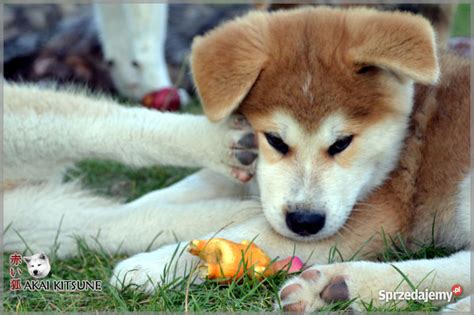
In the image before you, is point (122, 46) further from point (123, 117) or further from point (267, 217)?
point (267, 217)

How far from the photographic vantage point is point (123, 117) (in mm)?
4258

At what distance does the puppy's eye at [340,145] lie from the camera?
141 inches

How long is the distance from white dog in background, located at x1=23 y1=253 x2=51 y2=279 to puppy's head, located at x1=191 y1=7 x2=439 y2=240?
1060 mm

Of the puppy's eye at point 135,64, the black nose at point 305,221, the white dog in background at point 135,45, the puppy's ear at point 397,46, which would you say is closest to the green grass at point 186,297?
the black nose at point 305,221

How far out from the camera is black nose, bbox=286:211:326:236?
3.43 m

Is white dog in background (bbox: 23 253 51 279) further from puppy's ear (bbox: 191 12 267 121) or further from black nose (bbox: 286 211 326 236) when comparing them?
black nose (bbox: 286 211 326 236)

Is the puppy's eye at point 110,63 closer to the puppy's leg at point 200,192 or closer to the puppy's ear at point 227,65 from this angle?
the puppy's leg at point 200,192

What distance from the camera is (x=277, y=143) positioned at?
144 inches

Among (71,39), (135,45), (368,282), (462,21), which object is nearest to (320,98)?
(368,282)

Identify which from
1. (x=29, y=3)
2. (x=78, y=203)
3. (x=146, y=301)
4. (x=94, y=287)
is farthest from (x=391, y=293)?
(x=29, y=3)

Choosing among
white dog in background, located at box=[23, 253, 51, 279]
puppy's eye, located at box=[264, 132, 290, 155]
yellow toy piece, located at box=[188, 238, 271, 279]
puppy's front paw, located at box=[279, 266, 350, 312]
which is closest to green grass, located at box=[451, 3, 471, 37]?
puppy's eye, located at box=[264, 132, 290, 155]

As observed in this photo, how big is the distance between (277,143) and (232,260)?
1.91 ft

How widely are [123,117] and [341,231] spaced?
4.47 feet

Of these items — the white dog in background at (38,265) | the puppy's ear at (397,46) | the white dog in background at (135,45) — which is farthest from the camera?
the white dog in background at (135,45)
